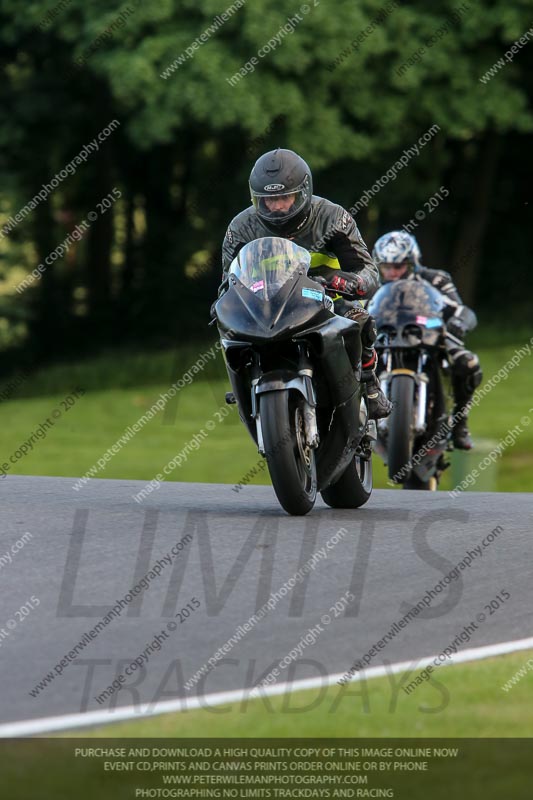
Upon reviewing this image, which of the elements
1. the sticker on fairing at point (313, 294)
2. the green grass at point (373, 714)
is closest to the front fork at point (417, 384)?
the sticker on fairing at point (313, 294)

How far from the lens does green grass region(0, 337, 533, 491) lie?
732 inches

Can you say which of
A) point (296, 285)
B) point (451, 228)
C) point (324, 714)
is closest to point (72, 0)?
point (451, 228)

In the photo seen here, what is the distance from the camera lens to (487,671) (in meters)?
5.65

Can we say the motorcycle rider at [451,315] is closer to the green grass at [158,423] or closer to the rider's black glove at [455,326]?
the rider's black glove at [455,326]

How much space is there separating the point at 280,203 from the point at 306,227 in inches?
10.5

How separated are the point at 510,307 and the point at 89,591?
26551 millimetres

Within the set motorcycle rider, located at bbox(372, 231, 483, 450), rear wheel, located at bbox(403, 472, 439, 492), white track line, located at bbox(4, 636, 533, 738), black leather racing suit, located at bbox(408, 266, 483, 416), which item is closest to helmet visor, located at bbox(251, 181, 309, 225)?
white track line, located at bbox(4, 636, 533, 738)

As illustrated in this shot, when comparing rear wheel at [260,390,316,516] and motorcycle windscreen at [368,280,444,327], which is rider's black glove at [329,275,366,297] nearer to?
rear wheel at [260,390,316,516]

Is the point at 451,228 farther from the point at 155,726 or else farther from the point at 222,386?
the point at 155,726

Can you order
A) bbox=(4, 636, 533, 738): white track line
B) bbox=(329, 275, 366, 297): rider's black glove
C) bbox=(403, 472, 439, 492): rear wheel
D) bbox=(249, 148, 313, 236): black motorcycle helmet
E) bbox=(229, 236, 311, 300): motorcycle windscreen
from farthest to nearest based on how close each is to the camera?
1. bbox=(403, 472, 439, 492): rear wheel
2. bbox=(329, 275, 366, 297): rider's black glove
3. bbox=(249, 148, 313, 236): black motorcycle helmet
4. bbox=(229, 236, 311, 300): motorcycle windscreen
5. bbox=(4, 636, 533, 738): white track line

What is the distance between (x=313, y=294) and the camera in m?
8.23
